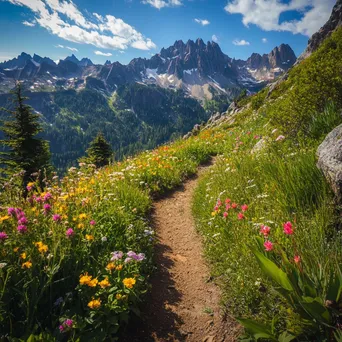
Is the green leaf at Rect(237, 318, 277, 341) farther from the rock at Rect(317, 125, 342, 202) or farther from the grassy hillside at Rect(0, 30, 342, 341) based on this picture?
the rock at Rect(317, 125, 342, 202)

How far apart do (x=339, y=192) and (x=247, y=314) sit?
6.95 ft

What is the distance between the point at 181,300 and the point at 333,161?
3154 mm

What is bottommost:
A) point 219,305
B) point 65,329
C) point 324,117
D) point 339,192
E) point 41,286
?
point 219,305

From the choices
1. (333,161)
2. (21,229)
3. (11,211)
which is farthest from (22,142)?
(333,161)

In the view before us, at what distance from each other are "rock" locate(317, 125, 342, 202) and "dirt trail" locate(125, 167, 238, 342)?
2.40 m

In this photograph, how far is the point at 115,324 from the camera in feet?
8.93

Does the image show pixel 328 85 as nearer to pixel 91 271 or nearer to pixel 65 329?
pixel 91 271

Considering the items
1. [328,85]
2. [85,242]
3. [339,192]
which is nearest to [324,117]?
[328,85]

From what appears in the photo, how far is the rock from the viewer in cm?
337

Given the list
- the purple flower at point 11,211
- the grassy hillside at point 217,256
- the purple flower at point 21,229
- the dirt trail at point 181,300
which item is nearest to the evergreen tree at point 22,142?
the grassy hillside at point 217,256

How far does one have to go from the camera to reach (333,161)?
11.5ft

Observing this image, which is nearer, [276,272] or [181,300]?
[276,272]

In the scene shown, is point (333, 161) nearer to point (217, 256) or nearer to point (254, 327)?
point (217, 256)

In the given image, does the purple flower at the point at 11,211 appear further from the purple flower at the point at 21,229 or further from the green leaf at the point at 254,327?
the green leaf at the point at 254,327
